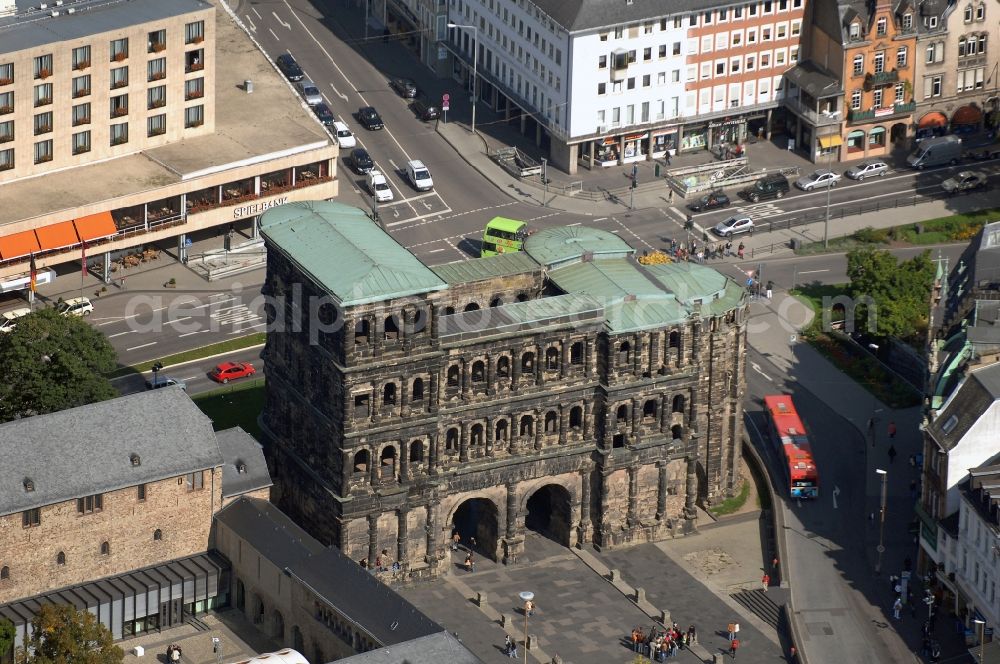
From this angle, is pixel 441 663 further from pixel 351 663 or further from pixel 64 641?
pixel 64 641

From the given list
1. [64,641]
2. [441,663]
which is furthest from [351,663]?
[64,641]
